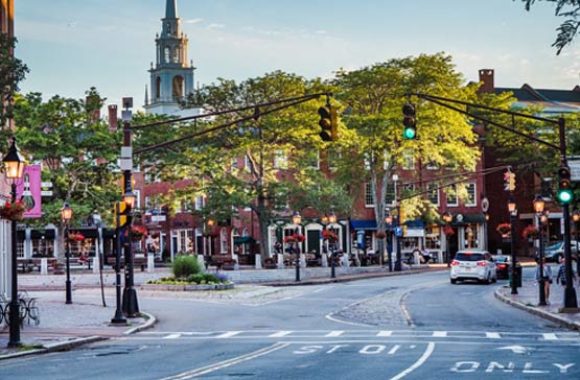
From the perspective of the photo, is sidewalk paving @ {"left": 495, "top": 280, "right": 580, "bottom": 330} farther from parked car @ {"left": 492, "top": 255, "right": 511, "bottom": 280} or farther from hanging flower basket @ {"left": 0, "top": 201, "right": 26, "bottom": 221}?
hanging flower basket @ {"left": 0, "top": 201, "right": 26, "bottom": 221}

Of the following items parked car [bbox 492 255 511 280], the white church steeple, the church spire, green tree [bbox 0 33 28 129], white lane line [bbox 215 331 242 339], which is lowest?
white lane line [bbox 215 331 242 339]

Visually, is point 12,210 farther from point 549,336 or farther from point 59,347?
point 549,336

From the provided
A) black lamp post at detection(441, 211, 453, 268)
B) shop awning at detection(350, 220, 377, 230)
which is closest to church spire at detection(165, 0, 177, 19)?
shop awning at detection(350, 220, 377, 230)

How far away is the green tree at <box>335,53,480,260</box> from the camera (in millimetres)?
73562

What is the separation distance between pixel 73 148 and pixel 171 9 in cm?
9392

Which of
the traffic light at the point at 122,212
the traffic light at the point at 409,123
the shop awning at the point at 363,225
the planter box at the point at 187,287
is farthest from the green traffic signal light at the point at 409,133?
the shop awning at the point at 363,225

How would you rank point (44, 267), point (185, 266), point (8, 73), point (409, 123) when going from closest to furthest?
point (8, 73) → point (409, 123) → point (185, 266) → point (44, 267)

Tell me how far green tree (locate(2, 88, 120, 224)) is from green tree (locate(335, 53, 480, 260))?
56.3ft

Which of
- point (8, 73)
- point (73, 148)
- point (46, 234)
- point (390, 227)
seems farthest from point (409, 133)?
point (46, 234)

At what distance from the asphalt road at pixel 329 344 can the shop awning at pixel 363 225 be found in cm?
4502

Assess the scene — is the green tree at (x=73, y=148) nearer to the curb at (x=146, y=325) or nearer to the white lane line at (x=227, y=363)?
the curb at (x=146, y=325)

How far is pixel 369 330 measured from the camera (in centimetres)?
2908

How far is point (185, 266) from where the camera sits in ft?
169

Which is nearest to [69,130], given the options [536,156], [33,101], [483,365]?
[33,101]
